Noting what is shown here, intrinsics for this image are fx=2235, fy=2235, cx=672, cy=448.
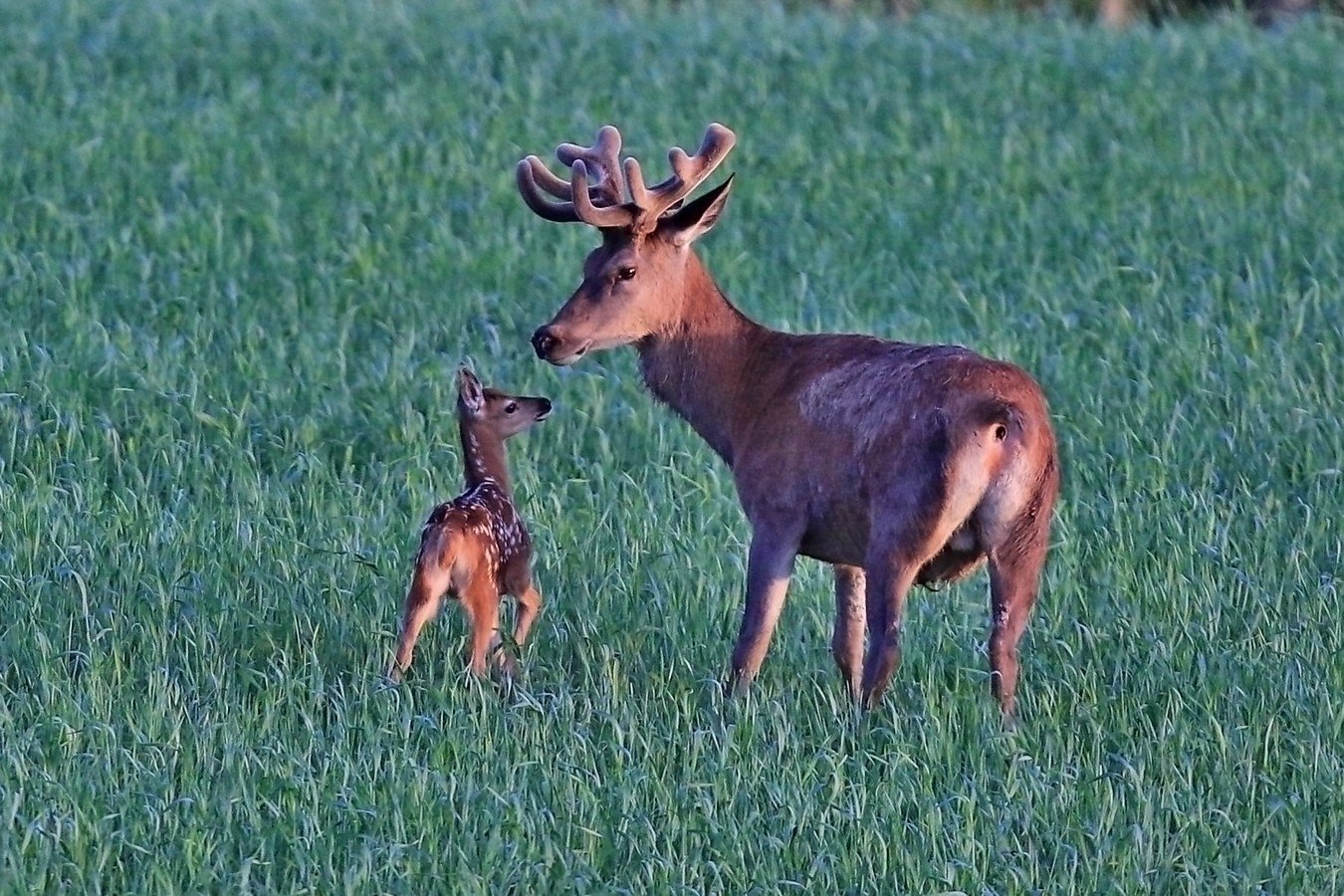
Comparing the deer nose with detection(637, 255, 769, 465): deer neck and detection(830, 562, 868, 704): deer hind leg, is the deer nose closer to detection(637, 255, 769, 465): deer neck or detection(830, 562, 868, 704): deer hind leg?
detection(637, 255, 769, 465): deer neck

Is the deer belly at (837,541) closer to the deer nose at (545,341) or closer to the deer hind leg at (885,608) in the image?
the deer hind leg at (885,608)

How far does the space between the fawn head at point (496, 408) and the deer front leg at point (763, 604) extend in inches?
53.6

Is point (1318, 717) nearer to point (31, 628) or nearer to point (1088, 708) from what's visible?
point (1088, 708)

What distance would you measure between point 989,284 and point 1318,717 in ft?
20.0

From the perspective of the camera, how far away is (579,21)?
18.8 m

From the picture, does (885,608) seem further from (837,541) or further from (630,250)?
A: (630,250)

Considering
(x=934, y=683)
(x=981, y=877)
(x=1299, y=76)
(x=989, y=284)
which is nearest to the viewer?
(x=981, y=877)

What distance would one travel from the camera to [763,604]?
6879 millimetres

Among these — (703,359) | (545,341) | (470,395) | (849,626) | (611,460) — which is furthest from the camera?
(611,460)

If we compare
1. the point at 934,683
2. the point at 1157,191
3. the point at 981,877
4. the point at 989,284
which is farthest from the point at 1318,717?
the point at 1157,191

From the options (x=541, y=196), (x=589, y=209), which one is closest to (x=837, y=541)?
(x=589, y=209)

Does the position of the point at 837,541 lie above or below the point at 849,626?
above

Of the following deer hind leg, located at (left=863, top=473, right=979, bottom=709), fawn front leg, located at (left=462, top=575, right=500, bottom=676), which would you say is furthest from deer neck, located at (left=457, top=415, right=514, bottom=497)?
deer hind leg, located at (left=863, top=473, right=979, bottom=709)

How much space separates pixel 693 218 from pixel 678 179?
5.8 inches
